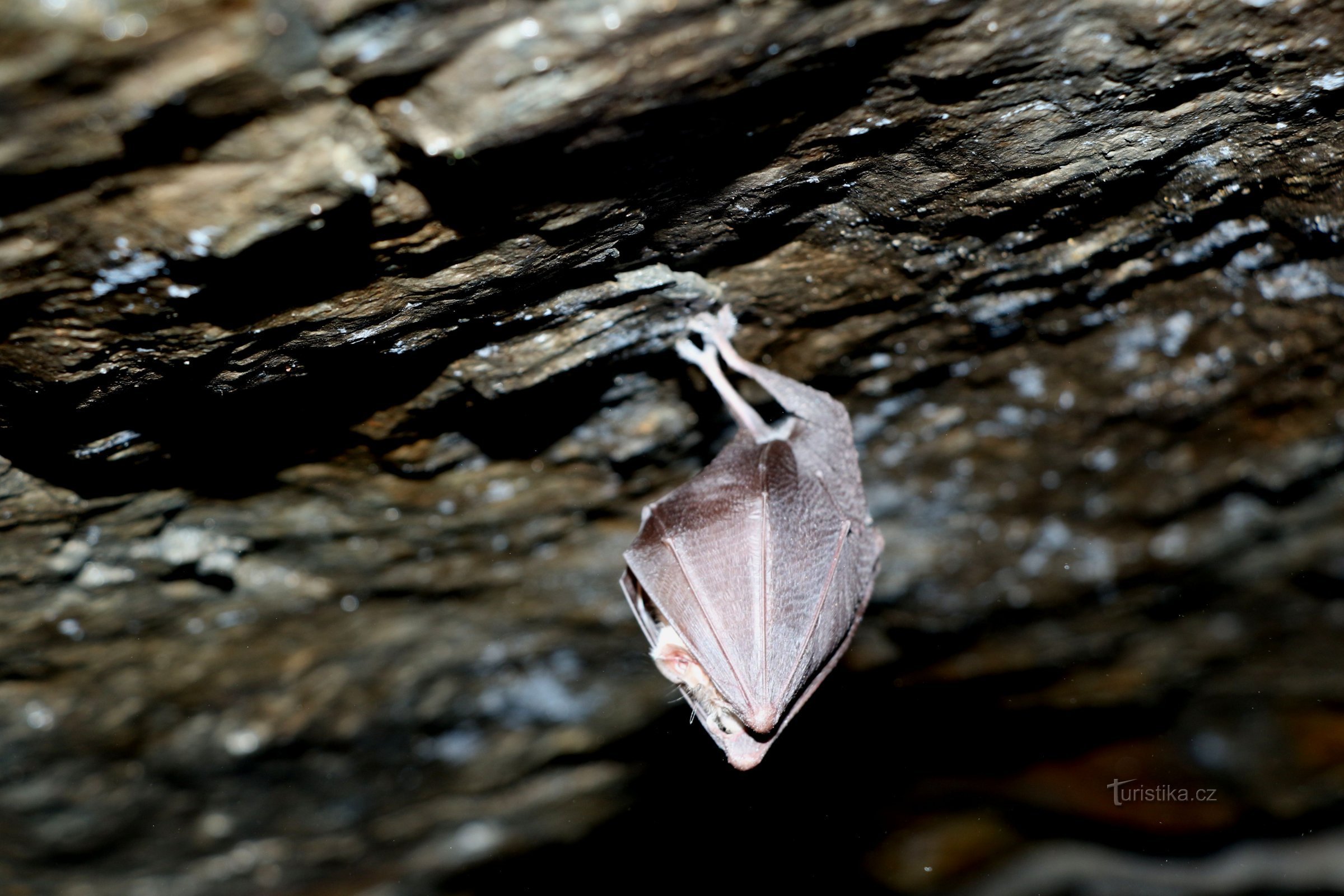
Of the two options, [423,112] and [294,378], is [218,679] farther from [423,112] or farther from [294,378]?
[423,112]

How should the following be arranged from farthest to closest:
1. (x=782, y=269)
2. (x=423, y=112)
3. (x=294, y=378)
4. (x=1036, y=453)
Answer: (x=1036, y=453)
(x=782, y=269)
(x=294, y=378)
(x=423, y=112)

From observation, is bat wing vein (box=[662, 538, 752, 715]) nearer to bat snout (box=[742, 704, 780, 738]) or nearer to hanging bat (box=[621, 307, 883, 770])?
hanging bat (box=[621, 307, 883, 770])

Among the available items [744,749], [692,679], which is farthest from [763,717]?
[692,679]

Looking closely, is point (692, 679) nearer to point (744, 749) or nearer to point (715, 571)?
point (744, 749)

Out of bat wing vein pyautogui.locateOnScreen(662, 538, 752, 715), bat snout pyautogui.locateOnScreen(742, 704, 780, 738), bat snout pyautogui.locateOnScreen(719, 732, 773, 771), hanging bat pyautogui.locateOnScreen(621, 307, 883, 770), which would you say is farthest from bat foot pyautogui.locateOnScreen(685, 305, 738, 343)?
bat snout pyautogui.locateOnScreen(719, 732, 773, 771)

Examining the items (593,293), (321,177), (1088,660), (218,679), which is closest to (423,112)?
(321,177)

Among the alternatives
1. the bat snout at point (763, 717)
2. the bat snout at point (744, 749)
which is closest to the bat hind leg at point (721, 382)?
the bat snout at point (763, 717)
